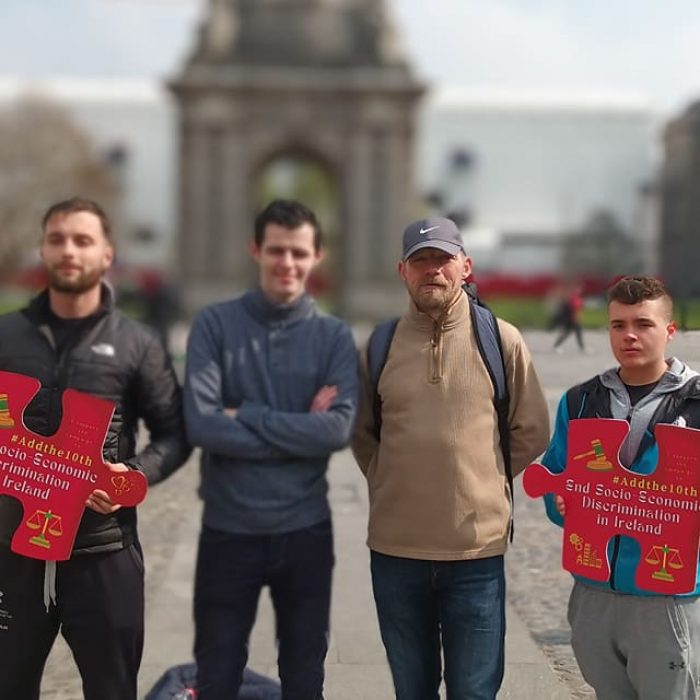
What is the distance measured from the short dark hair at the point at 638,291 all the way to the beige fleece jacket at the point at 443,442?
0.47m

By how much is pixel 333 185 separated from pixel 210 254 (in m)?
4.96

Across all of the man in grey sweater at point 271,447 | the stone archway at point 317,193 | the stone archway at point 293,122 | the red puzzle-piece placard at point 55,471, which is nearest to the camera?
the red puzzle-piece placard at point 55,471

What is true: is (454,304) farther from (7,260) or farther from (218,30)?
(7,260)

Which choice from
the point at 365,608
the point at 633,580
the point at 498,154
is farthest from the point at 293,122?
the point at 498,154

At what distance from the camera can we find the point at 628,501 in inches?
171

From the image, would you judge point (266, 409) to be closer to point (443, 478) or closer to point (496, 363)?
point (443, 478)

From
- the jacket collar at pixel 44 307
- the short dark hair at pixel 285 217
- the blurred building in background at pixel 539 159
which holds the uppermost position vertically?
the blurred building in background at pixel 539 159

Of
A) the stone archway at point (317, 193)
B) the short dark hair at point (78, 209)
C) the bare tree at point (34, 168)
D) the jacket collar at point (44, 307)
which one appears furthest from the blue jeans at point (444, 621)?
the bare tree at point (34, 168)

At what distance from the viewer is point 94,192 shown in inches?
2502

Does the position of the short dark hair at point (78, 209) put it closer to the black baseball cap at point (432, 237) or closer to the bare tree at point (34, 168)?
the black baseball cap at point (432, 237)

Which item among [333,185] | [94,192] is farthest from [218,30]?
[94,192]

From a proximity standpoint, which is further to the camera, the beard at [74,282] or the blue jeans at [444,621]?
the beard at [74,282]

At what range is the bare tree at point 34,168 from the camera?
2201 inches

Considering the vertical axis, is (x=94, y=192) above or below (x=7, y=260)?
above
